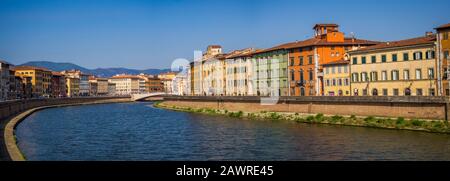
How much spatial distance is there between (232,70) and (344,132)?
49260 mm

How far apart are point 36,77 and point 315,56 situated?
355ft

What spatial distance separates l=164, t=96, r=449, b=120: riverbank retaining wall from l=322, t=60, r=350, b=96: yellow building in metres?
7.02

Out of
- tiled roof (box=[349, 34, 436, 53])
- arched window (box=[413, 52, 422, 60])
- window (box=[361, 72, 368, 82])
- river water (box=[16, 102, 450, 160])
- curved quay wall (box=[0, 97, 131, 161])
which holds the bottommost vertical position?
river water (box=[16, 102, 450, 160])

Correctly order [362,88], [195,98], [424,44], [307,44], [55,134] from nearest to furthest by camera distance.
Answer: [55,134] < [424,44] < [362,88] < [307,44] < [195,98]

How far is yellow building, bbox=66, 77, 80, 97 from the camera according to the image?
188 m

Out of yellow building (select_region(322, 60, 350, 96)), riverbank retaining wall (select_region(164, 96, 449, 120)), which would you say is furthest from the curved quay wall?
yellow building (select_region(322, 60, 350, 96))

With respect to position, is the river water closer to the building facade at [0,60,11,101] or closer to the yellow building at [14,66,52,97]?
the building facade at [0,60,11,101]

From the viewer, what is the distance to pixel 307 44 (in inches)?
2729

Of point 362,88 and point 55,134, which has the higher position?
point 362,88

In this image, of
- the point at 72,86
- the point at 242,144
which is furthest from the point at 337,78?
the point at 72,86

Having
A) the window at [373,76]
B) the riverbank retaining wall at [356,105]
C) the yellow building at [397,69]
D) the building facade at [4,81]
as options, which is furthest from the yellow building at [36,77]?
the window at [373,76]

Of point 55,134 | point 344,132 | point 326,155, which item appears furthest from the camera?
point 55,134
